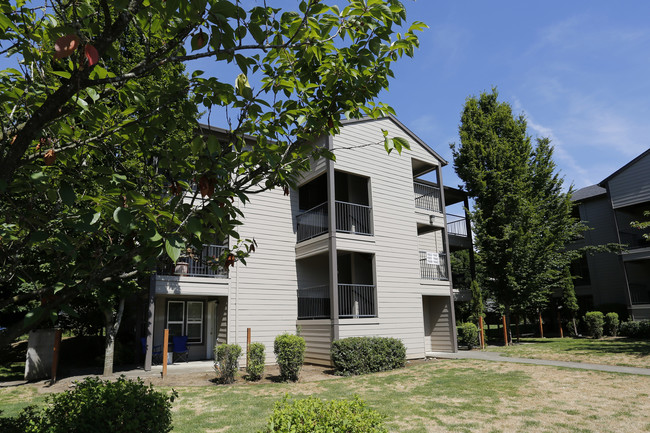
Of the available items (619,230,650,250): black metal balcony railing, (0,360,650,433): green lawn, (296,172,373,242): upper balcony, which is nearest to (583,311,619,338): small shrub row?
(619,230,650,250): black metal balcony railing

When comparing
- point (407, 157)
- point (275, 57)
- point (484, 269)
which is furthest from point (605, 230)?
point (275, 57)

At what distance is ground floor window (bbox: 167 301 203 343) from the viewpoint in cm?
1510

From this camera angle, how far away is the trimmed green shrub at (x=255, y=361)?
1085cm

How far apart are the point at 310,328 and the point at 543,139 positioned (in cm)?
1834

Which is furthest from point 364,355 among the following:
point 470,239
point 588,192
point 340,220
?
point 588,192

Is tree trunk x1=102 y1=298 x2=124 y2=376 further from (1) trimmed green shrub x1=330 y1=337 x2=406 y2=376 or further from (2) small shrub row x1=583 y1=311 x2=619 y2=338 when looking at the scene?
(2) small shrub row x1=583 y1=311 x2=619 y2=338

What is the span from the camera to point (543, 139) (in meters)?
23.2

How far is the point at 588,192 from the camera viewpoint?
27.9 meters

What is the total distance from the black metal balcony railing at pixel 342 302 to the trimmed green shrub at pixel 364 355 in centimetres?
187

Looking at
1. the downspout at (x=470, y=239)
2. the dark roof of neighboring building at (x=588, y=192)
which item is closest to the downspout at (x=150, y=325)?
the downspout at (x=470, y=239)

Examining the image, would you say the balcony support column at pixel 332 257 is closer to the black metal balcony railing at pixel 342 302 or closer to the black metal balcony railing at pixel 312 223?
the black metal balcony railing at pixel 312 223

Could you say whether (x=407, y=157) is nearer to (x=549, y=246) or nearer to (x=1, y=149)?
(x=549, y=246)

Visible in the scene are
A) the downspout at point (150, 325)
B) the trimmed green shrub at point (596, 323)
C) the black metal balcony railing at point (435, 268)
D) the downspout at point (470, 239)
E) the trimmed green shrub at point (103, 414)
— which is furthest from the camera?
the trimmed green shrub at point (596, 323)

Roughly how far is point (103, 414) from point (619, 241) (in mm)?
25355
